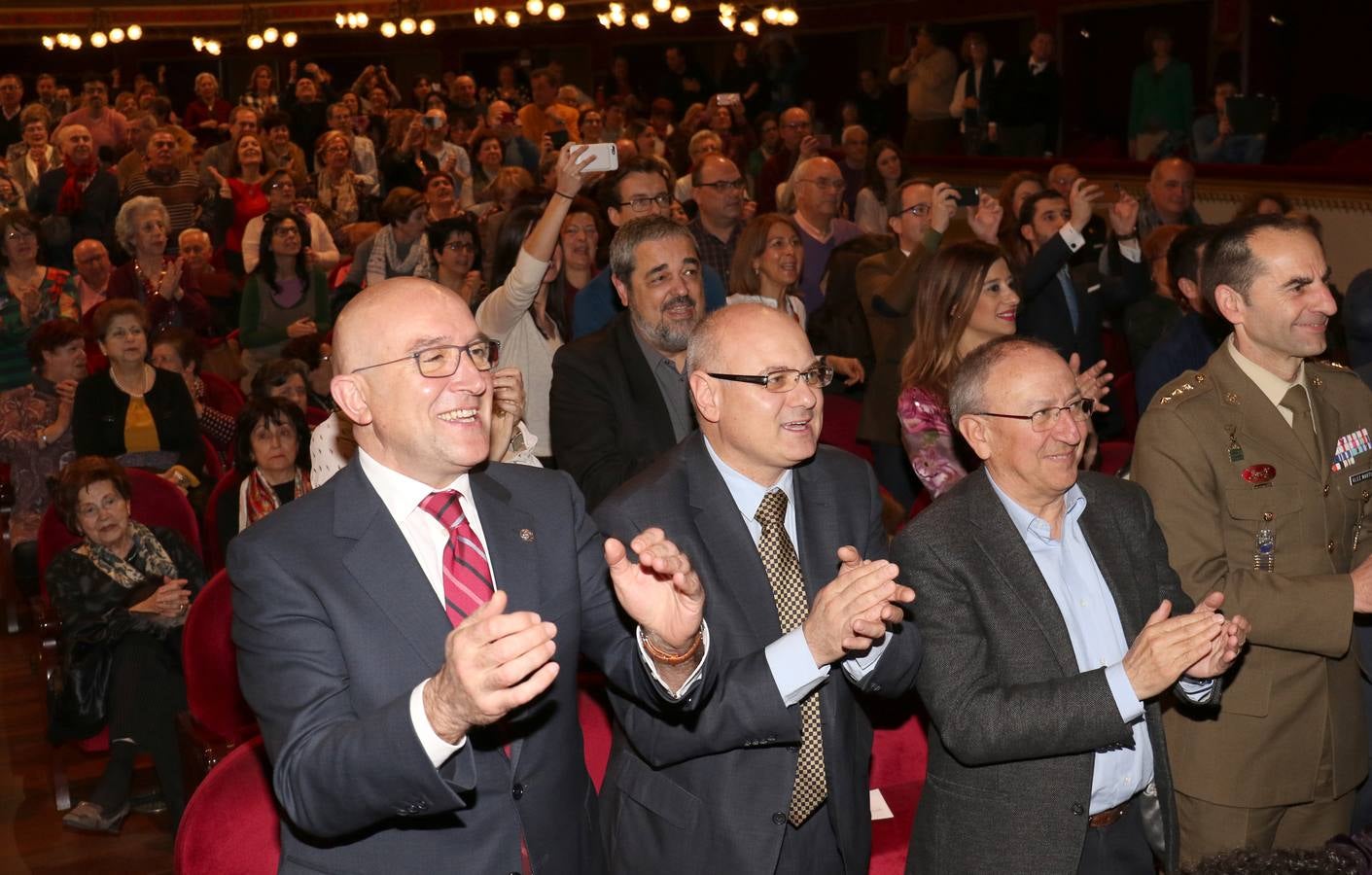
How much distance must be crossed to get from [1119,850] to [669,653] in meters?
0.94

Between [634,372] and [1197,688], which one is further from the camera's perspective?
[634,372]

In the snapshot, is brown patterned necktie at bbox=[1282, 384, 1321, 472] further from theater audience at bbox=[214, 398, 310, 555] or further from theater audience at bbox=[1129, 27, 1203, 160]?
theater audience at bbox=[1129, 27, 1203, 160]

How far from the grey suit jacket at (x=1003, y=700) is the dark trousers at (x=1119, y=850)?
0.17ft

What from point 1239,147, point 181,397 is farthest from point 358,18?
point 181,397

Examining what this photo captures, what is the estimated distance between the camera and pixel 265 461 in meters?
4.57

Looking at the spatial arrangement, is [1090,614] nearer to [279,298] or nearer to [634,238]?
[634,238]

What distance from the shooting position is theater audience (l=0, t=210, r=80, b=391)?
694cm

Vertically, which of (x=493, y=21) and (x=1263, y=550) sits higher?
(x=493, y=21)

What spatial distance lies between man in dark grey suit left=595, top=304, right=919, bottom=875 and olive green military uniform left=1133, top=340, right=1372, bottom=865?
0.65 m

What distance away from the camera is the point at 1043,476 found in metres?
2.45

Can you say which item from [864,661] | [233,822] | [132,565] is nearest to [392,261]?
[132,565]

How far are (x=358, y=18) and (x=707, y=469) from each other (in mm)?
18855

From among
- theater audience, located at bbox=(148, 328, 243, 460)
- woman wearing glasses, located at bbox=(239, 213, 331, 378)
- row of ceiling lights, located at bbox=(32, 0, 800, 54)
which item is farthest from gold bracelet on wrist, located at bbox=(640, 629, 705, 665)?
row of ceiling lights, located at bbox=(32, 0, 800, 54)

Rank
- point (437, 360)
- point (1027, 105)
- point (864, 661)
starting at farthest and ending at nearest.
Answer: point (1027, 105), point (864, 661), point (437, 360)
